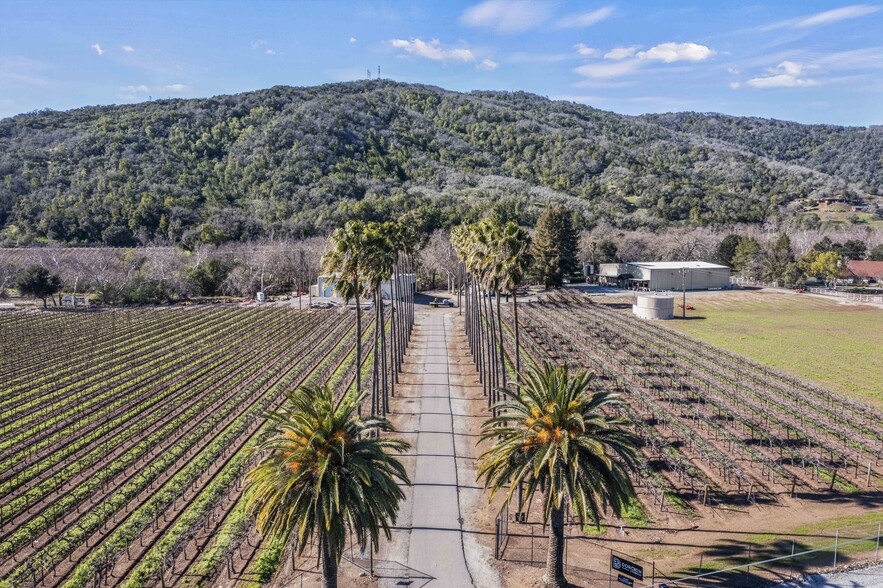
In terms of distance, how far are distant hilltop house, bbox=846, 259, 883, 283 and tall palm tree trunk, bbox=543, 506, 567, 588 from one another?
109 meters

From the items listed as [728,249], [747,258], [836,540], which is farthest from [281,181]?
[836,540]

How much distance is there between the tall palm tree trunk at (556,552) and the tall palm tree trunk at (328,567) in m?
6.73

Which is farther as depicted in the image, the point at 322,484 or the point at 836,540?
the point at 836,540

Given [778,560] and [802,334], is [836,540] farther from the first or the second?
[802,334]

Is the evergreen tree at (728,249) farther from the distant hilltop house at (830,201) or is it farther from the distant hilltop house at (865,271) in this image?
the distant hilltop house at (830,201)

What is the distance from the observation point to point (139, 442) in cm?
2916

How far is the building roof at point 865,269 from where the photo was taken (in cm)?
9906

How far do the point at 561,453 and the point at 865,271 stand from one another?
112 m

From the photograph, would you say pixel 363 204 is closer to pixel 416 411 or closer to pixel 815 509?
pixel 416 411

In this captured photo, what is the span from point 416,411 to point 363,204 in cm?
9722

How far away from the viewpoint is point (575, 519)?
21.7 meters

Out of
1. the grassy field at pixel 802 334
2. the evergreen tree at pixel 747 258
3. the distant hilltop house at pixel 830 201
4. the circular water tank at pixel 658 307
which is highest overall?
the distant hilltop house at pixel 830 201

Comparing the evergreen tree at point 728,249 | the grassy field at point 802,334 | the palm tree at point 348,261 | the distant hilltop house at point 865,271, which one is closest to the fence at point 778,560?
the palm tree at point 348,261

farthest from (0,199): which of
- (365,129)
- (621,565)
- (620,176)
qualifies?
(620,176)
